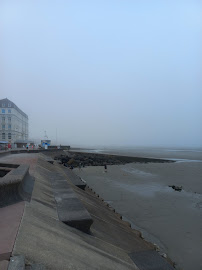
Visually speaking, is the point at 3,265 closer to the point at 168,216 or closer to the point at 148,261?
the point at 148,261

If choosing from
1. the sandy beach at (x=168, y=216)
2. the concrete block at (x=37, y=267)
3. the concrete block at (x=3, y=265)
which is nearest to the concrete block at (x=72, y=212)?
the concrete block at (x=37, y=267)

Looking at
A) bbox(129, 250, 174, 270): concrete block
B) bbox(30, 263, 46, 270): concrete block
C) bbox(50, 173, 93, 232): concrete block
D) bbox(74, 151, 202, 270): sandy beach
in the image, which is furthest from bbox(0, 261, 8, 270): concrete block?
bbox(74, 151, 202, 270): sandy beach

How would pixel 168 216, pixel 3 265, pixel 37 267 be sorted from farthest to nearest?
pixel 168 216 → pixel 37 267 → pixel 3 265

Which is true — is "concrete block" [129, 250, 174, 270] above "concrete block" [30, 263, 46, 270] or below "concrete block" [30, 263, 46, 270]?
below

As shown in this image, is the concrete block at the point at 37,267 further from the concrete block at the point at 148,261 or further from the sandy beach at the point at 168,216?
the sandy beach at the point at 168,216

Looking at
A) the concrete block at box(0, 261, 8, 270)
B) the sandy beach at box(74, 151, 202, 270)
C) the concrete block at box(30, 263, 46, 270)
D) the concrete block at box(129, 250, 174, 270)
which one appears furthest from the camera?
the sandy beach at box(74, 151, 202, 270)

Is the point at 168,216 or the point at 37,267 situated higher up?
the point at 37,267

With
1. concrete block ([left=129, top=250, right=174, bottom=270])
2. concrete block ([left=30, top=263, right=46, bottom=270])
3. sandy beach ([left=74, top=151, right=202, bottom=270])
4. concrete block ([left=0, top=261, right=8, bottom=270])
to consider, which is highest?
concrete block ([left=0, top=261, right=8, bottom=270])

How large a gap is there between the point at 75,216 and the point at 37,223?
3.36 ft

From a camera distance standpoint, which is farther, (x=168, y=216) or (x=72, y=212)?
(x=168, y=216)

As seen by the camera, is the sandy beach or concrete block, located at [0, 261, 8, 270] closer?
concrete block, located at [0, 261, 8, 270]

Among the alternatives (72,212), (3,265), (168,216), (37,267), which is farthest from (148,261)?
(168,216)

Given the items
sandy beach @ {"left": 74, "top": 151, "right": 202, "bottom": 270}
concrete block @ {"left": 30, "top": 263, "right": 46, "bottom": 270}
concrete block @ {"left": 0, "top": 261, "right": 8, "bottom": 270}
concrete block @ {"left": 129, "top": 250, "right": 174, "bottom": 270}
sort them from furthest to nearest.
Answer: sandy beach @ {"left": 74, "top": 151, "right": 202, "bottom": 270} → concrete block @ {"left": 129, "top": 250, "right": 174, "bottom": 270} → concrete block @ {"left": 30, "top": 263, "right": 46, "bottom": 270} → concrete block @ {"left": 0, "top": 261, "right": 8, "bottom": 270}

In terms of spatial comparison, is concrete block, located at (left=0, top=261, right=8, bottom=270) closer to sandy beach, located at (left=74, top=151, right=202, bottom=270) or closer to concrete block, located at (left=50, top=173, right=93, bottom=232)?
concrete block, located at (left=50, top=173, right=93, bottom=232)
